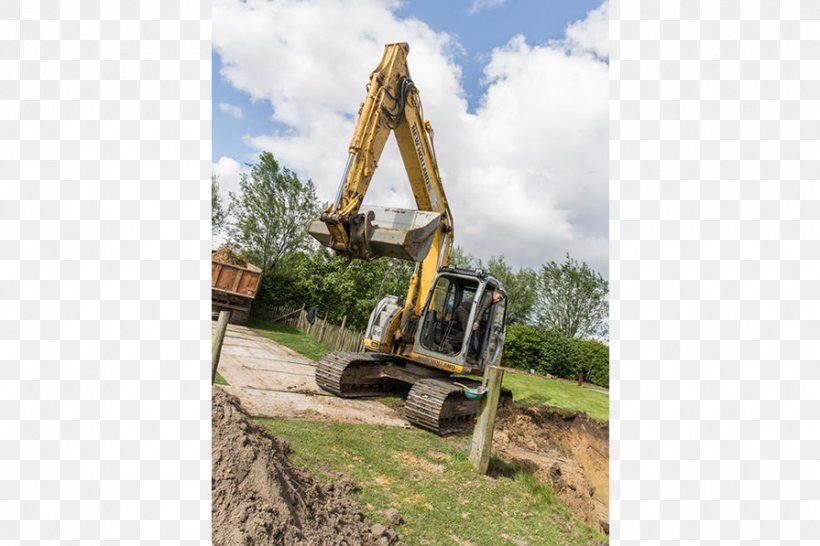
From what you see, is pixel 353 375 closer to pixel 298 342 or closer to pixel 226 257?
pixel 298 342

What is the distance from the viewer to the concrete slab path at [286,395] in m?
6.49

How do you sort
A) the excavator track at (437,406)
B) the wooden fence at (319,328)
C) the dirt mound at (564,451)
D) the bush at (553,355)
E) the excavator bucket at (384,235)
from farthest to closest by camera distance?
1. the bush at (553,355)
2. the wooden fence at (319,328)
3. the excavator track at (437,406)
4. the excavator bucket at (384,235)
5. the dirt mound at (564,451)

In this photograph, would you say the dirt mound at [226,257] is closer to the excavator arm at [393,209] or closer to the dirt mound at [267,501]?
the excavator arm at [393,209]

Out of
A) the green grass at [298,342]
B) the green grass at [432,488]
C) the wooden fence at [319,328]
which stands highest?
the wooden fence at [319,328]

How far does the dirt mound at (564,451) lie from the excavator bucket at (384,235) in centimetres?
349

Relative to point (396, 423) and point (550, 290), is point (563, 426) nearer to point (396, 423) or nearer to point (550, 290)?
point (396, 423)

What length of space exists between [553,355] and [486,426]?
21.2 m

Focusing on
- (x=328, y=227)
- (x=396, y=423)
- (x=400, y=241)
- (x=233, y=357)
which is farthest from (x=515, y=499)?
(x=233, y=357)

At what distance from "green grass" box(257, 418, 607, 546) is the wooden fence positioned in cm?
878

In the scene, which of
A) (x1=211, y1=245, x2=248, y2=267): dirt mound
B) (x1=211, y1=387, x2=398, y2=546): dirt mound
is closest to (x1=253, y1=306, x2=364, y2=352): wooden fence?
(x1=211, y1=245, x2=248, y2=267): dirt mound

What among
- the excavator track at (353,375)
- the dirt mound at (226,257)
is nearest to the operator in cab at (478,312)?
the excavator track at (353,375)

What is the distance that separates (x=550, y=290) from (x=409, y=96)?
36.9m

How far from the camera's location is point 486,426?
5.49 meters

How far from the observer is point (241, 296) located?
19406 mm
